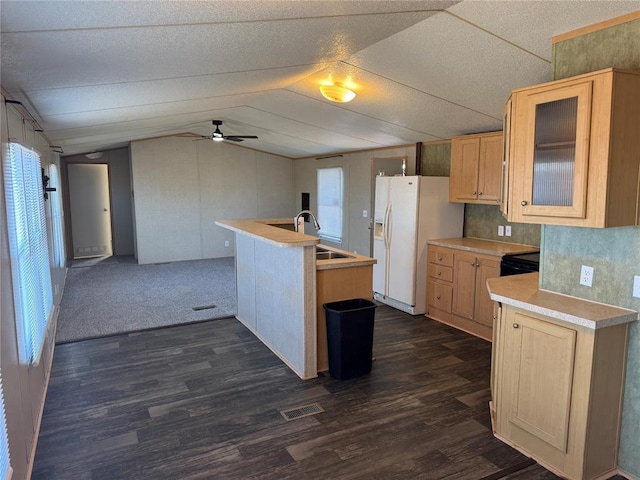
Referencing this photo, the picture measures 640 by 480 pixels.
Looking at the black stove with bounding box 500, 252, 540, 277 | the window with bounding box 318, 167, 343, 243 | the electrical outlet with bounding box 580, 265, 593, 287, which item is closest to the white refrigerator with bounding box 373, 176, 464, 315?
the black stove with bounding box 500, 252, 540, 277

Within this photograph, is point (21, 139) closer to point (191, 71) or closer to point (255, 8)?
point (191, 71)

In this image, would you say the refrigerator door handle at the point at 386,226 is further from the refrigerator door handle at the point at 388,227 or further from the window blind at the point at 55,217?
the window blind at the point at 55,217

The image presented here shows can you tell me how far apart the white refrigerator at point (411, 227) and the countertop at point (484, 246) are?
0.20 m

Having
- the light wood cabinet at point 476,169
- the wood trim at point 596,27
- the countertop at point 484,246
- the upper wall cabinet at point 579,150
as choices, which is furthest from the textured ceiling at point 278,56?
the countertop at point 484,246

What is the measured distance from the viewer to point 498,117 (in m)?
4.32

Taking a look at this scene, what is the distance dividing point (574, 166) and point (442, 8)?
3.95ft

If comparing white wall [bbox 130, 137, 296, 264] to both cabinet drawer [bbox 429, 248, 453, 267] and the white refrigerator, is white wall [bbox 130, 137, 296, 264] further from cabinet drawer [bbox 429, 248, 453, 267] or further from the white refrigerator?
cabinet drawer [bbox 429, 248, 453, 267]

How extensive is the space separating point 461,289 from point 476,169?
1363 mm

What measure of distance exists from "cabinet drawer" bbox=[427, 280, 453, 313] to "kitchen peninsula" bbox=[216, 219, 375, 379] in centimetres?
149

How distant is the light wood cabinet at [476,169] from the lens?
15.1 ft

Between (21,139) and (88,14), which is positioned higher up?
(88,14)

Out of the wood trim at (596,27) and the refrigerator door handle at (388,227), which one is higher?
the wood trim at (596,27)

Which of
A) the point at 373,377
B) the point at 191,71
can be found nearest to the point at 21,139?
the point at 191,71

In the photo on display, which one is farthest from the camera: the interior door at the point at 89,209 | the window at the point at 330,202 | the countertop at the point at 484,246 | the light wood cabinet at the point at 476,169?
the interior door at the point at 89,209
